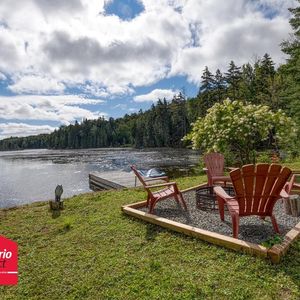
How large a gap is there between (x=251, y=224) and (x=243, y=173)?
3.74 feet

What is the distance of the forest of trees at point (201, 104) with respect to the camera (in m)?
16.3

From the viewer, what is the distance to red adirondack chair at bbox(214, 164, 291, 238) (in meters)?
3.75

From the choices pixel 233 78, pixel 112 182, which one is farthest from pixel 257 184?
pixel 233 78

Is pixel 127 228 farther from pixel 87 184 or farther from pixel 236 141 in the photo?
pixel 87 184

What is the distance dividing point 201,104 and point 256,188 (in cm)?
4080

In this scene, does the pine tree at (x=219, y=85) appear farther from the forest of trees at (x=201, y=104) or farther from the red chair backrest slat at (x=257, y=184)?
the red chair backrest slat at (x=257, y=184)

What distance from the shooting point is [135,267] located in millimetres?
3270

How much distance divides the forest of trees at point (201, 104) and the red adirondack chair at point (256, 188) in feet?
39.2

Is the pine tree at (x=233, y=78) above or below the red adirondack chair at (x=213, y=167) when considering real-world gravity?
above

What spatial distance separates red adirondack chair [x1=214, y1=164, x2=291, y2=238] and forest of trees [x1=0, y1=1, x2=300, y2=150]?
470 inches

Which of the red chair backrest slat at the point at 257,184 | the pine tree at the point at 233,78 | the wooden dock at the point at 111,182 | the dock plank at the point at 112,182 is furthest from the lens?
the pine tree at the point at 233,78

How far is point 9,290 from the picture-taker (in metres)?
3.04

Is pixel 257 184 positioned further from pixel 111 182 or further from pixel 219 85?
pixel 219 85

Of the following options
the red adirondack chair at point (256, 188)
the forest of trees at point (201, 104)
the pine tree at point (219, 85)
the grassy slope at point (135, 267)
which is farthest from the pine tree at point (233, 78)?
the grassy slope at point (135, 267)
